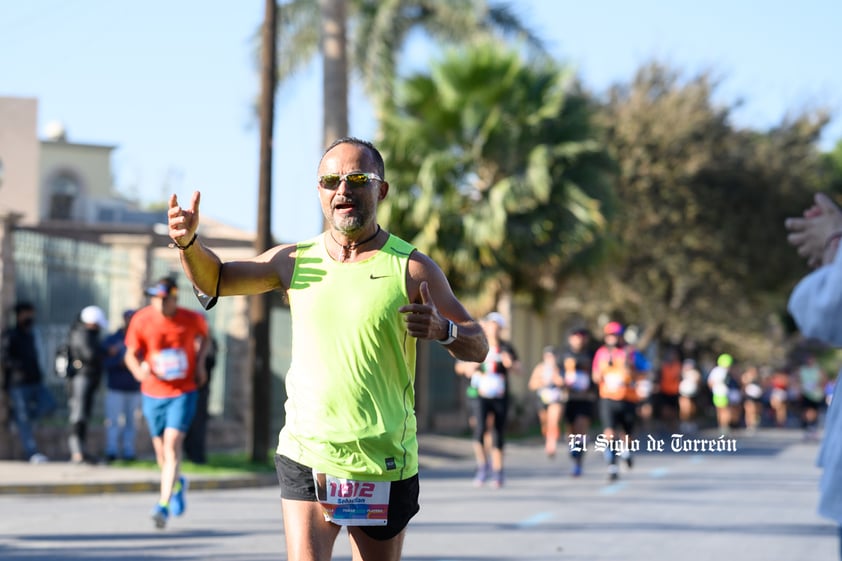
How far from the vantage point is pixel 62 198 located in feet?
143

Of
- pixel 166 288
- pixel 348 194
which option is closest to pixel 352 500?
pixel 348 194

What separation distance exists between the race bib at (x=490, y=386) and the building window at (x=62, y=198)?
28349mm

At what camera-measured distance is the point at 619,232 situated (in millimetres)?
40094

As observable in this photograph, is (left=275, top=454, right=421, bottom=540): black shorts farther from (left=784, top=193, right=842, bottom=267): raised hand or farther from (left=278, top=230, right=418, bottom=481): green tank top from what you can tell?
(left=784, top=193, right=842, bottom=267): raised hand

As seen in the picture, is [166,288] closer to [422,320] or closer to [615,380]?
[422,320]

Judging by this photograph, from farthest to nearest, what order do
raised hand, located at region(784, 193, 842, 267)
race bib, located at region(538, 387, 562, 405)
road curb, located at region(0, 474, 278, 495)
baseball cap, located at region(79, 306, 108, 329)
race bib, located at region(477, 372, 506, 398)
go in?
race bib, located at region(538, 387, 562, 405), baseball cap, located at region(79, 306, 108, 329), race bib, located at region(477, 372, 506, 398), road curb, located at region(0, 474, 278, 495), raised hand, located at region(784, 193, 842, 267)

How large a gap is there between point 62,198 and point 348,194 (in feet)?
131

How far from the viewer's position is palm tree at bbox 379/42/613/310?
26250mm

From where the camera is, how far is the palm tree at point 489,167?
26.2 metres

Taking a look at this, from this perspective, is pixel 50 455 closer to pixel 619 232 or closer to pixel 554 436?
pixel 554 436

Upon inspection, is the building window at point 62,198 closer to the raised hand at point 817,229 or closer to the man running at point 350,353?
the man running at point 350,353

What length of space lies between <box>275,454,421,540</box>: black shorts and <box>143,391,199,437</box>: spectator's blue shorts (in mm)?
6077

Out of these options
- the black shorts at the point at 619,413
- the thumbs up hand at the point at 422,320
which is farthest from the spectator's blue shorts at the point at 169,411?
the black shorts at the point at 619,413

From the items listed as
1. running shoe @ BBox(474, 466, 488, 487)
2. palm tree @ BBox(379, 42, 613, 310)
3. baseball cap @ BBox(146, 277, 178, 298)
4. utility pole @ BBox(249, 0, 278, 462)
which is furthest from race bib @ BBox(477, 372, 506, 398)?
palm tree @ BBox(379, 42, 613, 310)
